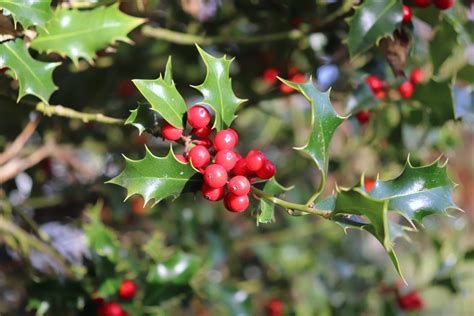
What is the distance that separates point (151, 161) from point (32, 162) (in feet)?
2.83

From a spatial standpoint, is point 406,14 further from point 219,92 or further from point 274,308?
point 274,308

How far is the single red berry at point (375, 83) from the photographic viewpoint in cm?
148

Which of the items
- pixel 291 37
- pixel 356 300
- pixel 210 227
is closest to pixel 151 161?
pixel 291 37

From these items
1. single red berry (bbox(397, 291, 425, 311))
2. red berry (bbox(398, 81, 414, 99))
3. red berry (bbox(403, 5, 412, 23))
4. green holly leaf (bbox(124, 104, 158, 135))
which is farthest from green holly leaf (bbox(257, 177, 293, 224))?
single red berry (bbox(397, 291, 425, 311))

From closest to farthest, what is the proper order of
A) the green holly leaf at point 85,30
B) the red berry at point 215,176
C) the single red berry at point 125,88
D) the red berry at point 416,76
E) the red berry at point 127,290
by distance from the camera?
the red berry at point 215,176 → the green holly leaf at point 85,30 → the red berry at point 127,290 → the red berry at point 416,76 → the single red berry at point 125,88

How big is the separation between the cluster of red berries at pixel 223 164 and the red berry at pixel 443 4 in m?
0.58

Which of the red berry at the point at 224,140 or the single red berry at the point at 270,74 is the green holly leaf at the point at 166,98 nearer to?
the red berry at the point at 224,140

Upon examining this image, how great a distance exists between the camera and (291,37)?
153 cm

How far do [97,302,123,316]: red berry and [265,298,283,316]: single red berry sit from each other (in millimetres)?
920

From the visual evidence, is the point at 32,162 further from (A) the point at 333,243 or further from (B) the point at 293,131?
(A) the point at 333,243

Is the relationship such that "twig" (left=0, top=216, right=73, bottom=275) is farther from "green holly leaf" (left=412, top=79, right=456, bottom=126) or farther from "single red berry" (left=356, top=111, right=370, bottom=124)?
"green holly leaf" (left=412, top=79, right=456, bottom=126)

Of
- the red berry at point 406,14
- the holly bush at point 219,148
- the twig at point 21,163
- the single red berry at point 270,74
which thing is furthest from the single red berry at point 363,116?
the twig at point 21,163

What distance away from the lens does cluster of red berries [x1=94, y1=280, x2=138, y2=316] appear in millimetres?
1321

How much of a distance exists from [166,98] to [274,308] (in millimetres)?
1364
